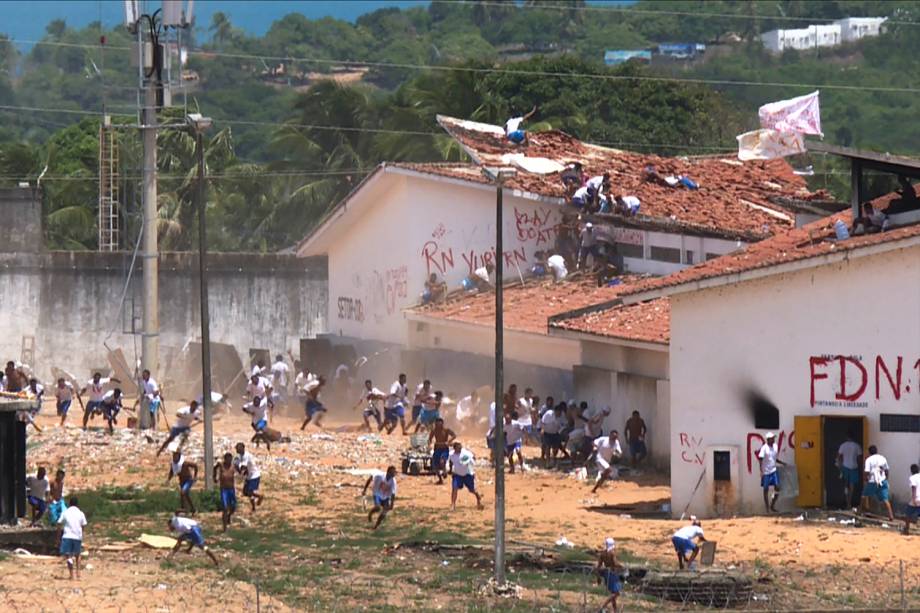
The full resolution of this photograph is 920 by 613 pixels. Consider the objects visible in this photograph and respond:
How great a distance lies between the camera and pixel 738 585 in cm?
2402

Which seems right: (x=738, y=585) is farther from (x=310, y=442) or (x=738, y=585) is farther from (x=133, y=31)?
(x=133, y=31)

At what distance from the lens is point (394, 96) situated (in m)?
71.5

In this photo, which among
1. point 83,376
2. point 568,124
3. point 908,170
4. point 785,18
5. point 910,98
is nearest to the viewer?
point 908,170

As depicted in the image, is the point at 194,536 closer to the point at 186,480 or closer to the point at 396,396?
the point at 186,480

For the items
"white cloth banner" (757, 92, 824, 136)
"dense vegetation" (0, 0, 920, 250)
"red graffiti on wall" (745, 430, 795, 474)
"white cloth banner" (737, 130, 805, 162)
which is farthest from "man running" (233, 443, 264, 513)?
"dense vegetation" (0, 0, 920, 250)

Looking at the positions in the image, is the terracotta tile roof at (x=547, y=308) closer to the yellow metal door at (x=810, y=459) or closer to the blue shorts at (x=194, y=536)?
the yellow metal door at (x=810, y=459)

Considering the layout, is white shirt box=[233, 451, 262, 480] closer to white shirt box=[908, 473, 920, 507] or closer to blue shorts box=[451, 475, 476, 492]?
blue shorts box=[451, 475, 476, 492]

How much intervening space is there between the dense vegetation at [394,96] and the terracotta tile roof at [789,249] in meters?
20.0

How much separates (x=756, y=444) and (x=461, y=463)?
456 centimetres

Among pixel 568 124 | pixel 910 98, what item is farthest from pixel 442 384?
pixel 910 98

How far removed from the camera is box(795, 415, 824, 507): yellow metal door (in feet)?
97.1

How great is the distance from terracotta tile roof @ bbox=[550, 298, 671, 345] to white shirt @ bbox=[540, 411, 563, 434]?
1671 millimetres

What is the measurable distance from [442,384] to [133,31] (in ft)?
33.8

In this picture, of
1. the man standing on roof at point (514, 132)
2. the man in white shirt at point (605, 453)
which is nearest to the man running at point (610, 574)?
the man in white shirt at point (605, 453)
